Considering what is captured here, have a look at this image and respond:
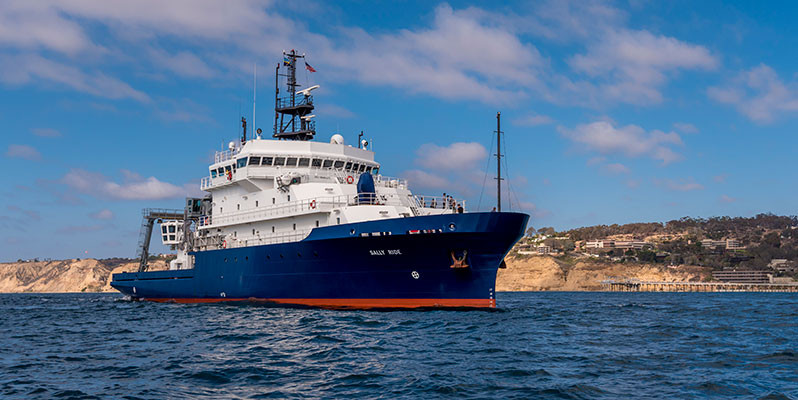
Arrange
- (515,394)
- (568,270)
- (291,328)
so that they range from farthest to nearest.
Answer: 1. (568,270)
2. (291,328)
3. (515,394)

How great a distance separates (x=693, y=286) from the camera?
339ft

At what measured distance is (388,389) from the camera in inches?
429

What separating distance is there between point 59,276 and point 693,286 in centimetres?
12497

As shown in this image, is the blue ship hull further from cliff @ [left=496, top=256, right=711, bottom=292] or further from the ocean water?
cliff @ [left=496, top=256, right=711, bottom=292]

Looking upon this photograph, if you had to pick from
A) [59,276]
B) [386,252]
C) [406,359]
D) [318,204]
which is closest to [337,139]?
[318,204]

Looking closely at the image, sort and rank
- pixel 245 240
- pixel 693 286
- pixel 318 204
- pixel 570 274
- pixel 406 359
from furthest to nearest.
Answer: pixel 570 274, pixel 693 286, pixel 245 240, pixel 318 204, pixel 406 359

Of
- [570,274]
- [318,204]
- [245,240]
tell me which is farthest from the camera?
[570,274]

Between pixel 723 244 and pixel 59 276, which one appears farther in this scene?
pixel 723 244

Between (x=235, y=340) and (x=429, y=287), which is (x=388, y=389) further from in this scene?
(x=429, y=287)

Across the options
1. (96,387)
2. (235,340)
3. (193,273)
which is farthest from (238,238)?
(96,387)

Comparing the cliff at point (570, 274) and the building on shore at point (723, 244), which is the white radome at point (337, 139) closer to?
the cliff at point (570, 274)

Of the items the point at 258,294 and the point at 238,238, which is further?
the point at 238,238

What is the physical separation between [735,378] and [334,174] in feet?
77.6

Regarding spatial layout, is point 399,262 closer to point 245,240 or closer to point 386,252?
point 386,252
